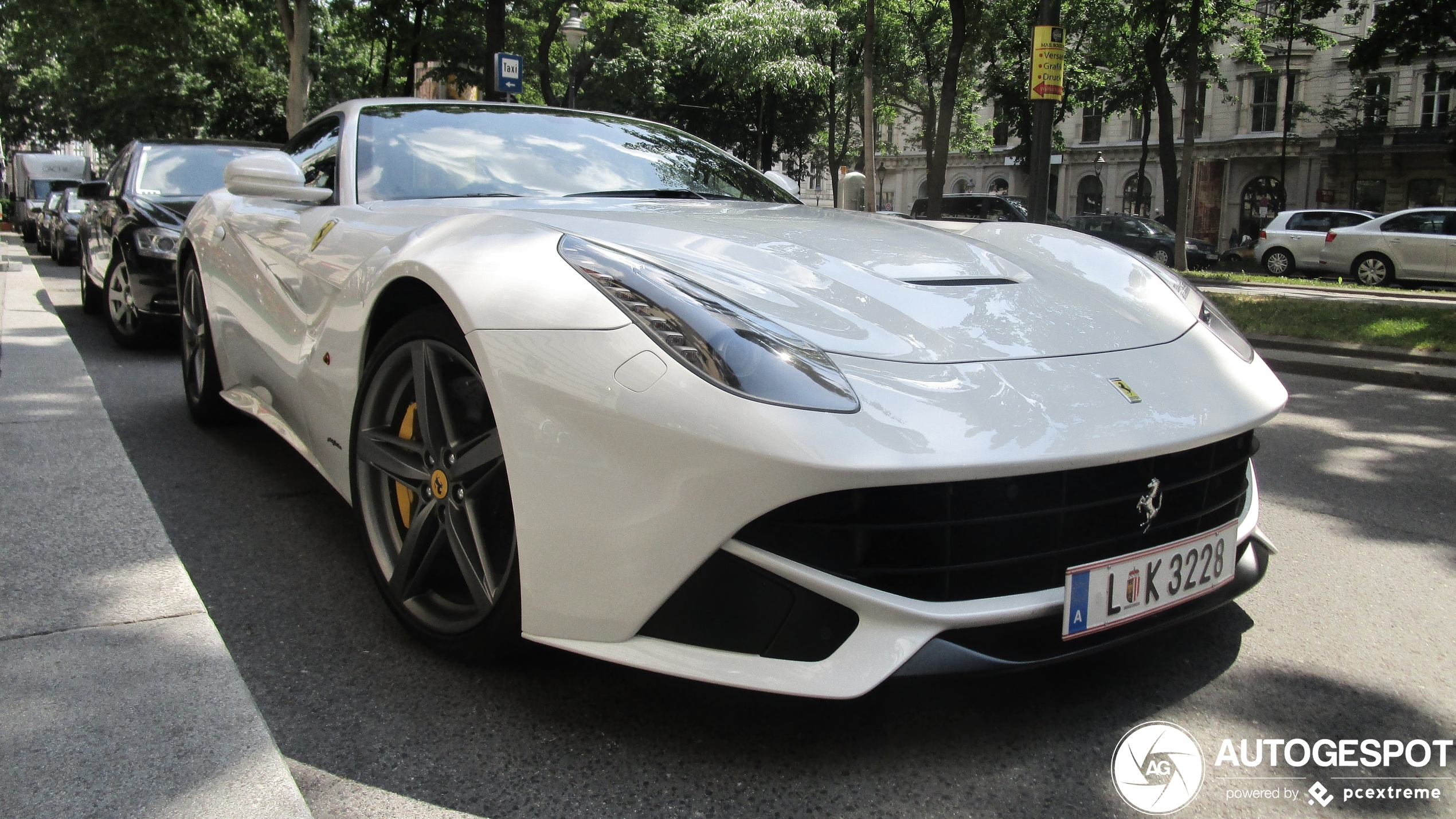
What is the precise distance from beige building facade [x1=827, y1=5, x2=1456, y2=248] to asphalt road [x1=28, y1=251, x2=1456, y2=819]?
112 ft

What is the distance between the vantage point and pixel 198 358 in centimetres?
445

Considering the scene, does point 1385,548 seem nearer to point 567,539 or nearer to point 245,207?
point 567,539

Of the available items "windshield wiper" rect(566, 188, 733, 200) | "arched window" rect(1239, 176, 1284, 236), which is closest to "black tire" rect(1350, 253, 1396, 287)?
"windshield wiper" rect(566, 188, 733, 200)

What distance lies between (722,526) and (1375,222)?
2025 centimetres

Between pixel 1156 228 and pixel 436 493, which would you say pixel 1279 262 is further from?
pixel 436 493

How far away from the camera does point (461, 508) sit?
218cm

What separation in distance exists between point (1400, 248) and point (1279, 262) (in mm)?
2912


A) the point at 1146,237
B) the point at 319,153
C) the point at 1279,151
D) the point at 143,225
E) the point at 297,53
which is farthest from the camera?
the point at 1279,151

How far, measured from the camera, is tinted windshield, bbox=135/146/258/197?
292 inches

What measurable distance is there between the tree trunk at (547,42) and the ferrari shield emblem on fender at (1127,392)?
73.0 feet

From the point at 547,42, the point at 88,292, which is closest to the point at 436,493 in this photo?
the point at 88,292

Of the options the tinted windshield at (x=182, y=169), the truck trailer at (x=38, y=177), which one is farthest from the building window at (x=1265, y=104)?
the tinted windshield at (x=182, y=169)

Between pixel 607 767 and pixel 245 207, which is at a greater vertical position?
pixel 245 207

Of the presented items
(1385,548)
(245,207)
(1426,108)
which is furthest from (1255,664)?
(1426,108)
